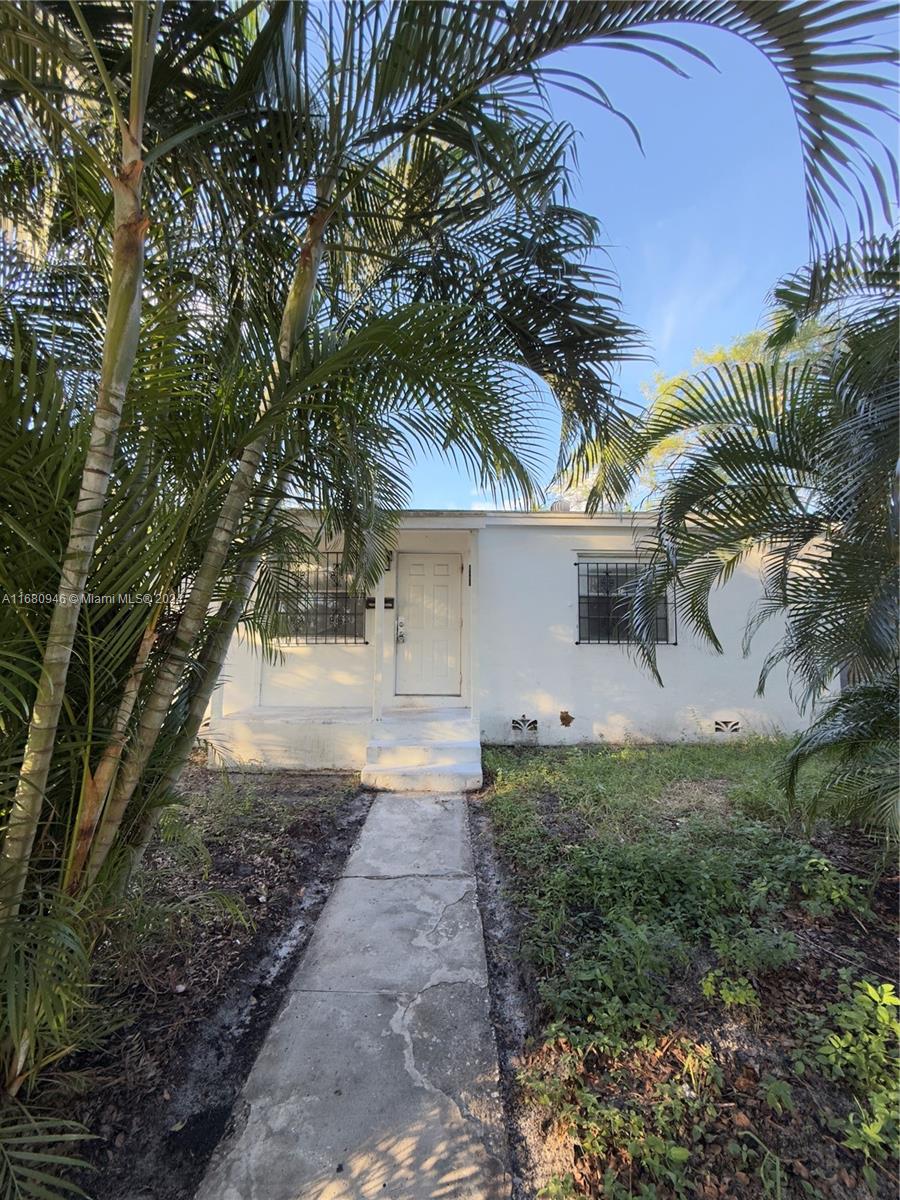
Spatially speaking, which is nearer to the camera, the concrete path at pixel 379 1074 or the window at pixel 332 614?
the concrete path at pixel 379 1074

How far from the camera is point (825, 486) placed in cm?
262

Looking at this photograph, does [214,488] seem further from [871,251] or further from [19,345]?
[871,251]

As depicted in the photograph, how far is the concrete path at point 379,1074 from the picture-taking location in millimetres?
1436

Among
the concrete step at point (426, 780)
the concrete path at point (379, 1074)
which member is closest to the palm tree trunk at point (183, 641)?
the concrete path at point (379, 1074)

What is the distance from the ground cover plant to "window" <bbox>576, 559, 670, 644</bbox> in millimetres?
3342

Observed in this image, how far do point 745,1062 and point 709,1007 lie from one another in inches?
10.1

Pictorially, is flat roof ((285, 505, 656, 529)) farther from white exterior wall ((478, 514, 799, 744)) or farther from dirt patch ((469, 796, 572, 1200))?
dirt patch ((469, 796, 572, 1200))

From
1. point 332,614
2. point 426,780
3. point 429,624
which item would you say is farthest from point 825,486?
point 332,614

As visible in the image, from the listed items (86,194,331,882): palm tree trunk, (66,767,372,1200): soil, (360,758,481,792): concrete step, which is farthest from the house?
(86,194,331,882): palm tree trunk

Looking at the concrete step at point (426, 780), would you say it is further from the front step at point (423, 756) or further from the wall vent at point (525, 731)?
the wall vent at point (525, 731)

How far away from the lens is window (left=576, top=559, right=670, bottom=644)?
22.7 ft

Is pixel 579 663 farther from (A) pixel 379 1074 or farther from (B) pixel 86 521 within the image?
(B) pixel 86 521

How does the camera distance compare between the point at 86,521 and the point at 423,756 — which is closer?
A: the point at 86,521

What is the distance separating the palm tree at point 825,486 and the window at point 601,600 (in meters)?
3.47
